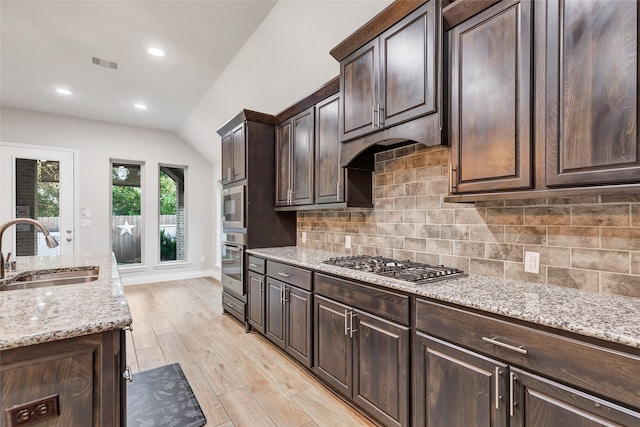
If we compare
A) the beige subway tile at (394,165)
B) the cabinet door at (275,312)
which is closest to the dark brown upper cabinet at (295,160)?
the beige subway tile at (394,165)

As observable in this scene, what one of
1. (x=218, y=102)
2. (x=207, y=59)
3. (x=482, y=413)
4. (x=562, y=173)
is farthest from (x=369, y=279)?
(x=218, y=102)

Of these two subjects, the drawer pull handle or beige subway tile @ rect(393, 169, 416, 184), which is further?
beige subway tile @ rect(393, 169, 416, 184)

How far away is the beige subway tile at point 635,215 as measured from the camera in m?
1.36

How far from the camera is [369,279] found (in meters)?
1.83

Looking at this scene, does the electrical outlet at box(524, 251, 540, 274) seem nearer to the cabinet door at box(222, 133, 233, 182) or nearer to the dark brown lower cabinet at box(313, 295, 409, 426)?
the dark brown lower cabinet at box(313, 295, 409, 426)

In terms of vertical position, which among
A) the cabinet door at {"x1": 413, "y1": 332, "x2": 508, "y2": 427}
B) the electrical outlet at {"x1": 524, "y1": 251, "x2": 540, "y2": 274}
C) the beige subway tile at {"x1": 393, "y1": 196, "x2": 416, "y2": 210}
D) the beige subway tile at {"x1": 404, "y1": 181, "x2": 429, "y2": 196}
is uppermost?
the beige subway tile at {"x1": 404, "y1": 181, "x2": 429, "y2": 196}

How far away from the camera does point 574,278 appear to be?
1.54 metres

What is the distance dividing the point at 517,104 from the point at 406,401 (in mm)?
1594

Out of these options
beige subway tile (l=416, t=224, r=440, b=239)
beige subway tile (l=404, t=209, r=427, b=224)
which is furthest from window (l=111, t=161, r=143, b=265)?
beige subway tile (l=416, t=224, r=440, b=239)

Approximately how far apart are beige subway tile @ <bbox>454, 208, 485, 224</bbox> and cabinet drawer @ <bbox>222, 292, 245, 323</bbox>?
99.0 inches

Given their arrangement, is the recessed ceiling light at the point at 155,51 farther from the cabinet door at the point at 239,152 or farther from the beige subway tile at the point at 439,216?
the beige subway tile at the point at 439,216

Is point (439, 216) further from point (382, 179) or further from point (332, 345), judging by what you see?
point (332, 345)

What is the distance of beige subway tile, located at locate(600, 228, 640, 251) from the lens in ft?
4.48

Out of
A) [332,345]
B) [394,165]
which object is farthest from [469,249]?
[332,345]
